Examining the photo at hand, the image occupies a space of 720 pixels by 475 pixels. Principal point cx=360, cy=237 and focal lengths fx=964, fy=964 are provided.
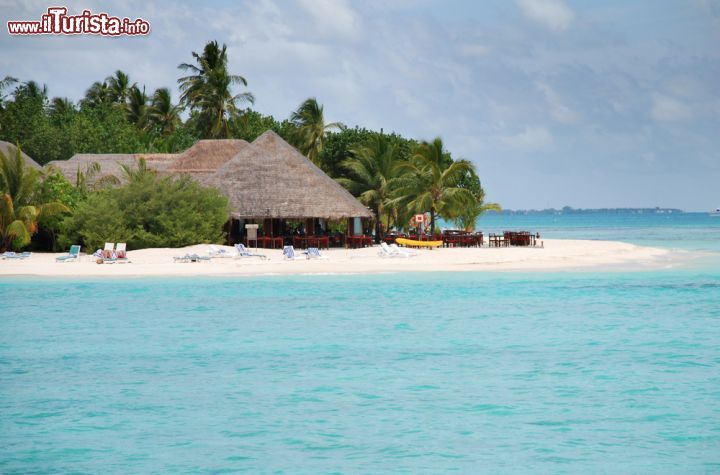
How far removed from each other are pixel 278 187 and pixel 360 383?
2560 centimetres

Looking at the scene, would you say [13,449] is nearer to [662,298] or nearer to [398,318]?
[398,318]

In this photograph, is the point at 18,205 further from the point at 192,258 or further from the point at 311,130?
the point at 311,130

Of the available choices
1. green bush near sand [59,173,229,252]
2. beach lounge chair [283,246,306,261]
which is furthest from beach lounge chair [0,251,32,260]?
beach lounge chair [283,246,306,261]

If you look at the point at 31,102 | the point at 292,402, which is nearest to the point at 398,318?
the point at 292,402

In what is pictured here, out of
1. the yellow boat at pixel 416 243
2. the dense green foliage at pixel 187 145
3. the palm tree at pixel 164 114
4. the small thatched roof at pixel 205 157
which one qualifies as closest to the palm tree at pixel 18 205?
the dense green foliage at pixel 187 145

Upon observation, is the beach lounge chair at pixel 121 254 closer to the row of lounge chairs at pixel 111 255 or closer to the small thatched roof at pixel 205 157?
the row of lounge chairs at pixel 111 255

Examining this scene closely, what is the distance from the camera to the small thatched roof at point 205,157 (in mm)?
43906

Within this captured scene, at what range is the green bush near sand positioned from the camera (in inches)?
1319

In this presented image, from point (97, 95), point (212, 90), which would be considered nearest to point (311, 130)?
point (212, 90)

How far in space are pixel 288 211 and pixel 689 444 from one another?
91.4 feet

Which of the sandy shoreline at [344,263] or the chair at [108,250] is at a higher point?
the chair at [108,250]

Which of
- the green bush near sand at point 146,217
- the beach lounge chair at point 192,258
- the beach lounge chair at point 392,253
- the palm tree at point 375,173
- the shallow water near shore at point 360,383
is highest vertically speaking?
the palm tree at point 375,173

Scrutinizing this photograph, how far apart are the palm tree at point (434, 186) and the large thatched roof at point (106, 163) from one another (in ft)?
39.5

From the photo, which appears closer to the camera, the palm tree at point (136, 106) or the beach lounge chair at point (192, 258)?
the beach lounge chair at point (192, 258)
